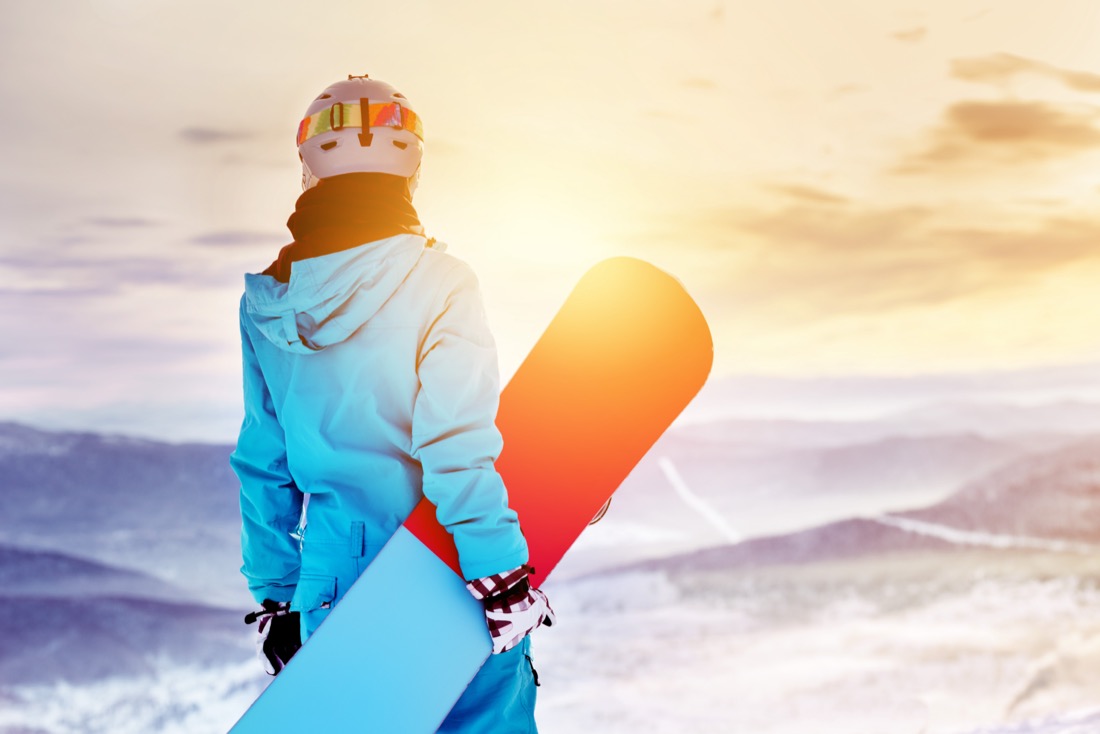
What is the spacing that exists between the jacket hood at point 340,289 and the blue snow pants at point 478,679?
1.04ft

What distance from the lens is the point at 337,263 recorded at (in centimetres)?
158

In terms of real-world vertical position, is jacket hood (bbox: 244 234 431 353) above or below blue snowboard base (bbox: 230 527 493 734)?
above

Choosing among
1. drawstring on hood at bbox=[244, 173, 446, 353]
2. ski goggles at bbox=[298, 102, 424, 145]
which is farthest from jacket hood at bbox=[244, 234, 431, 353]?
ski goggles at bbox=[298, 102, 424, 145]

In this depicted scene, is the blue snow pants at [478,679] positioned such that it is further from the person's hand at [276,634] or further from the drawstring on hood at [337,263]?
the drawstring on hood at [337,263]

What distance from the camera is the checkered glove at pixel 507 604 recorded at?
4.88ft

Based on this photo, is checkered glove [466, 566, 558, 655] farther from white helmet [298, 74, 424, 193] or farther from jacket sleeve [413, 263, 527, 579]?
white helmet [298, 74, 424, 193]

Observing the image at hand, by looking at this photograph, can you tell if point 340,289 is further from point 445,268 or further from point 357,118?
point 357,118

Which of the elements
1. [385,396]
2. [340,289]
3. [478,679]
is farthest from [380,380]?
[478,679]

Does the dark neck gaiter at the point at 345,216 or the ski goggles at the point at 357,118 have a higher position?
the ski goggles at the point at 357,118

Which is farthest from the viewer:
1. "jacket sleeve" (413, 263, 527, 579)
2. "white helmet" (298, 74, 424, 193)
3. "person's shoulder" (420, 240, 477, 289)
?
"white helmet" (298, 74, 424, 193)

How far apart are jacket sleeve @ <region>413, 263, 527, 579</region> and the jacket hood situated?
0.38ft

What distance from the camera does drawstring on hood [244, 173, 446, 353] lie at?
1566mm

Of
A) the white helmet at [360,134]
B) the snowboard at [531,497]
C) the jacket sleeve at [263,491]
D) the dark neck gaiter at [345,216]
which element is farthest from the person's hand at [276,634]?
the white helmet at [360,134]

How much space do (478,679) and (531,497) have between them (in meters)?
0.31
